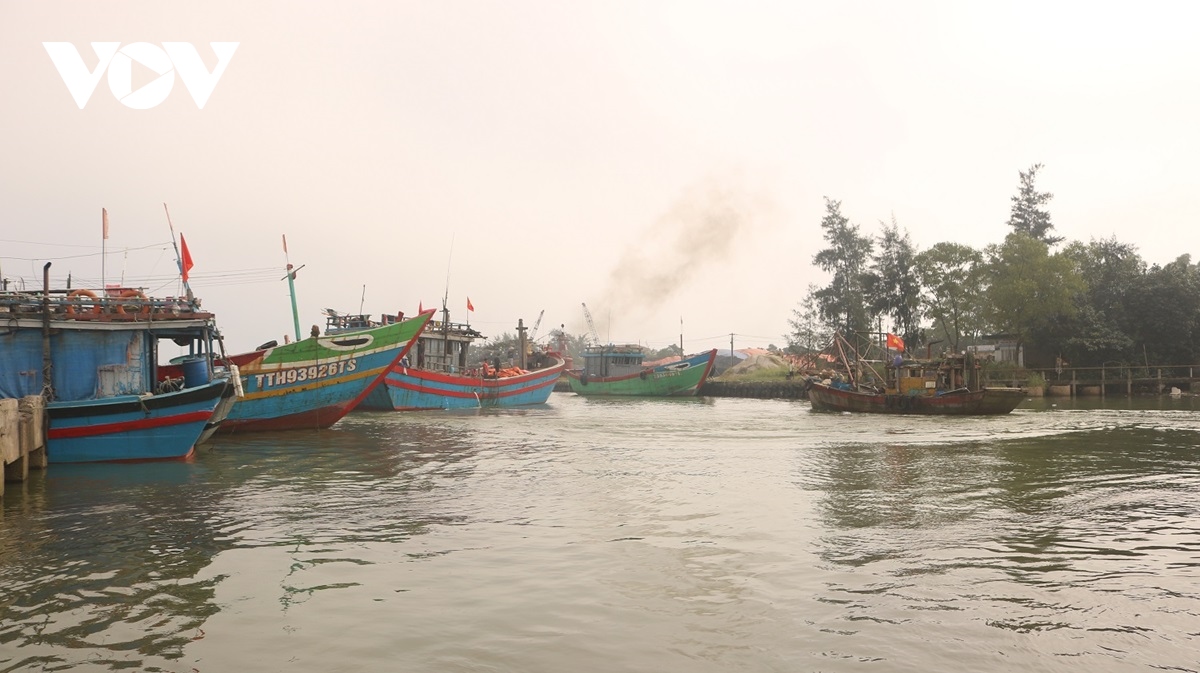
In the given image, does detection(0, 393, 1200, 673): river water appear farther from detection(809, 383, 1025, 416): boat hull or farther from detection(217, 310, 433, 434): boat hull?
detection(809, 383, 1025, 416): boat hull

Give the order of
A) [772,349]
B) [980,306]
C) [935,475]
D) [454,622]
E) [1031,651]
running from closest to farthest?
[1031,651]
[454,622]
[935,475]
[980,306]
[772,349]

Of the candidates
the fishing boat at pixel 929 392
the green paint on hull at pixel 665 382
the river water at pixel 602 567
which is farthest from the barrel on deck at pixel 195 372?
the green paint on hull at pixel 665 382

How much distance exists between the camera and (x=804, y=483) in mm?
15430

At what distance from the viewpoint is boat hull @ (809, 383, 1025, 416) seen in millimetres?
34875

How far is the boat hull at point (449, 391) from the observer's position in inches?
1401

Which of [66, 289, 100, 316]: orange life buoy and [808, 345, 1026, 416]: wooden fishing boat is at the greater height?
[66, 289, 100, 316]: orange life buoy

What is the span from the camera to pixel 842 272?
67750 mm

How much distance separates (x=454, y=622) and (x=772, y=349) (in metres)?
82.4

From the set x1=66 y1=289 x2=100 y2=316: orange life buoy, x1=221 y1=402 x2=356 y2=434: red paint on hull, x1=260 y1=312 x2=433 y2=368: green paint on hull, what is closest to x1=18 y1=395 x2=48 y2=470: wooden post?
x1=66 y1=289 x2=100 y2=316: orange life buoy

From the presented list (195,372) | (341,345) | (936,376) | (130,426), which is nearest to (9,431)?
(130,426)

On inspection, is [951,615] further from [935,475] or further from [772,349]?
Result: [772,349]

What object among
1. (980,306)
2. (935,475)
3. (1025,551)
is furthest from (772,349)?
(1025,551)

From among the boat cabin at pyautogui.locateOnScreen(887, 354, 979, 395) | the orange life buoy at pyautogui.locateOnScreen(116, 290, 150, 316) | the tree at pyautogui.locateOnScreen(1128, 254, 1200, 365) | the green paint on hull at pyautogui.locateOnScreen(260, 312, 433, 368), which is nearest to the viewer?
the orange life buoy at pyautogui.locateOnScreen(116, 290, 150, 316)

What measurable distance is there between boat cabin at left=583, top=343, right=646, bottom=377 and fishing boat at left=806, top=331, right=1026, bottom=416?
2775cm
